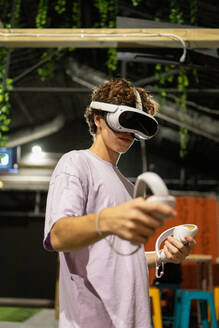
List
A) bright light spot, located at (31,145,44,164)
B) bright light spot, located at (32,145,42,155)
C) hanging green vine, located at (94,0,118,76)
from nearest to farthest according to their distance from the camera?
hanging green vine, located at (94,0,118,76) → bright light spot, located at (31,145,44,164) → bright light spot, located at (32,145,42,155)

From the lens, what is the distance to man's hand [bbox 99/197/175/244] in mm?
745

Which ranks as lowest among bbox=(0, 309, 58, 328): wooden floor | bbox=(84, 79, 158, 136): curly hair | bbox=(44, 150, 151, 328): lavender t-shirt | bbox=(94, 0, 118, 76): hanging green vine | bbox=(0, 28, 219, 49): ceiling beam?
bbox=(0, 309, 58, 328): wooden floor

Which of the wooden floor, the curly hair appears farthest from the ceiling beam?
the wooden floor

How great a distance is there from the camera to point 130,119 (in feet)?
4.09

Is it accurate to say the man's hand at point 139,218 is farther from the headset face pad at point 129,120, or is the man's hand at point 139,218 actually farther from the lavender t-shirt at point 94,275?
the headset face pad at point 129,120

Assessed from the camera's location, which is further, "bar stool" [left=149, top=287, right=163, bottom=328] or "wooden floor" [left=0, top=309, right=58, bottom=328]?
"wooden floor" [left=0, top=309, right=58, bottom=328]

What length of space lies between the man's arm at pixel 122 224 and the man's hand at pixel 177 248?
1.52ft

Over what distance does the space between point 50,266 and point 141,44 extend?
Result: 7449 mm

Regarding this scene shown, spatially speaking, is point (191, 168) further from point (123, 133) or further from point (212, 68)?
point (123, 133)

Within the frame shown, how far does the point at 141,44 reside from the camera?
340 centimetres

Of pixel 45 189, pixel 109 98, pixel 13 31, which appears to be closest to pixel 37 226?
pixel 45 189

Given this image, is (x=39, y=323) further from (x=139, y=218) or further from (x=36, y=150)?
(x=139, y=218)

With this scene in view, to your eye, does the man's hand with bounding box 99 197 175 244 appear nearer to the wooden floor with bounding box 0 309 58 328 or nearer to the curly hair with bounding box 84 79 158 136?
the curly hair with bounding box 84 79 158 136

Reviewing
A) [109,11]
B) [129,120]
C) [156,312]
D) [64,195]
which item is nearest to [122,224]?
[64,195]
